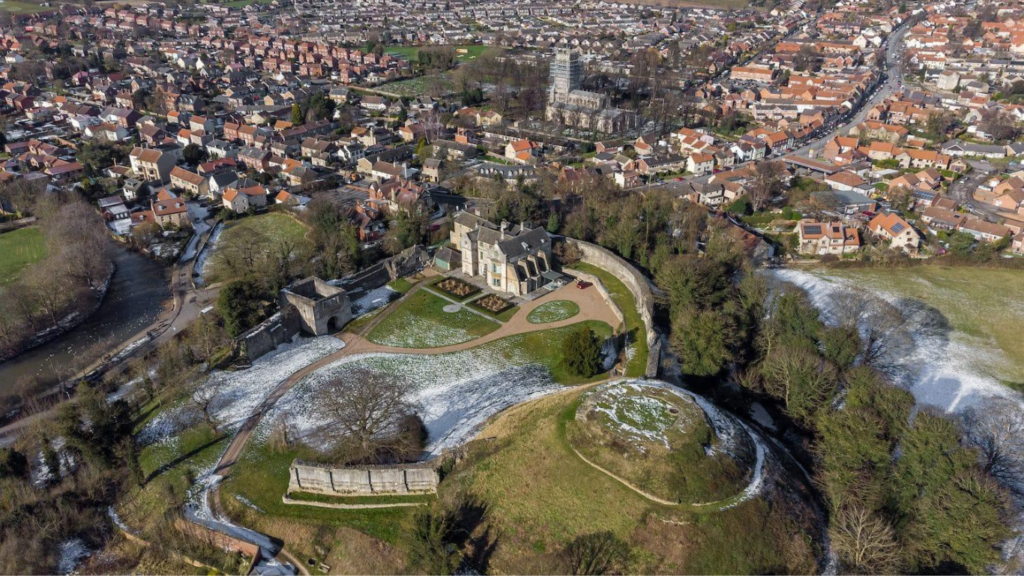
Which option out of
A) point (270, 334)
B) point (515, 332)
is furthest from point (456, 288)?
point (270, 334)

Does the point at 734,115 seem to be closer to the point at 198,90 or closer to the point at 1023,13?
the point at 198,90

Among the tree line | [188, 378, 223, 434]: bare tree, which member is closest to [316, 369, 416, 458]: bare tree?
[188, 378, 223, 434]: bare tree

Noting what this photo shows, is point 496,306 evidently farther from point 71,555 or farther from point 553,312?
point 71,555

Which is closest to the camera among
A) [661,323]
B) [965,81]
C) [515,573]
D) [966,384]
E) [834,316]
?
[515,573]

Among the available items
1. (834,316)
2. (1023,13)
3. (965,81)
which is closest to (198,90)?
(834,316)

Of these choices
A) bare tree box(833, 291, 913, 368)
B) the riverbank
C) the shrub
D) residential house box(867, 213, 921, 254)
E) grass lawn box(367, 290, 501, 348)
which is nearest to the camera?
the shrub

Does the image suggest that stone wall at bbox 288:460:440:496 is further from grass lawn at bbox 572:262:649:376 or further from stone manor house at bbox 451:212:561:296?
stone manor house at bbox 451:212:561:296
